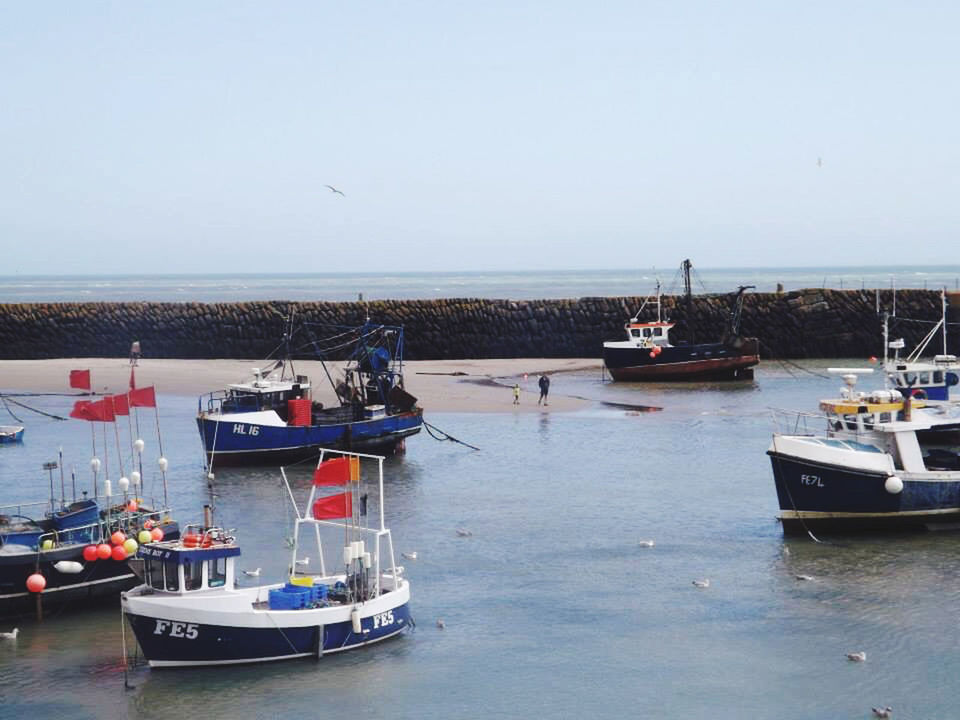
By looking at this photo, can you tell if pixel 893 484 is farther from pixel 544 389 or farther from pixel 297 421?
pixel 544 389

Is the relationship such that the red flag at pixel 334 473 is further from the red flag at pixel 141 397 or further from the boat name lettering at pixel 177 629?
the red flag at pixel 141 397

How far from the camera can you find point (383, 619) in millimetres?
21859

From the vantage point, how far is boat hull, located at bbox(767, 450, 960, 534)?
2895 centimetres

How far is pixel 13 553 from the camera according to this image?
23281 mm

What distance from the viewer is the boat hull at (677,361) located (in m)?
61.8

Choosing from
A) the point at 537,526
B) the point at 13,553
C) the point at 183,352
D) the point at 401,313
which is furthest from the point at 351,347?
the point at 13,553

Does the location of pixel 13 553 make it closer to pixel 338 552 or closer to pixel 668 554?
pixel 338 552

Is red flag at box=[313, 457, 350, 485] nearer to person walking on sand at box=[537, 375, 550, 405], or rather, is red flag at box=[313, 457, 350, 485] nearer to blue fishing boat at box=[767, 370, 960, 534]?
blue fishing boat at box=[767, 370, 960, 534]

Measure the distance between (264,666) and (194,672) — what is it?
43.1 inches

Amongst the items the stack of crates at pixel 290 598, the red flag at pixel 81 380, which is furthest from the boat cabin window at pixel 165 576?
the red flag at pixel 81 380

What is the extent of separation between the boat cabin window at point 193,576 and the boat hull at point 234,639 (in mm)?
614

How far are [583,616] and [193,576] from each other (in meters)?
7.25

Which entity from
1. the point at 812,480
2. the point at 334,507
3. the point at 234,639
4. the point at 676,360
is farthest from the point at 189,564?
the point at 676,360

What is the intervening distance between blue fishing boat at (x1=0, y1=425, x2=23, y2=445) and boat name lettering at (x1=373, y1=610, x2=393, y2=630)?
85.7 feet
